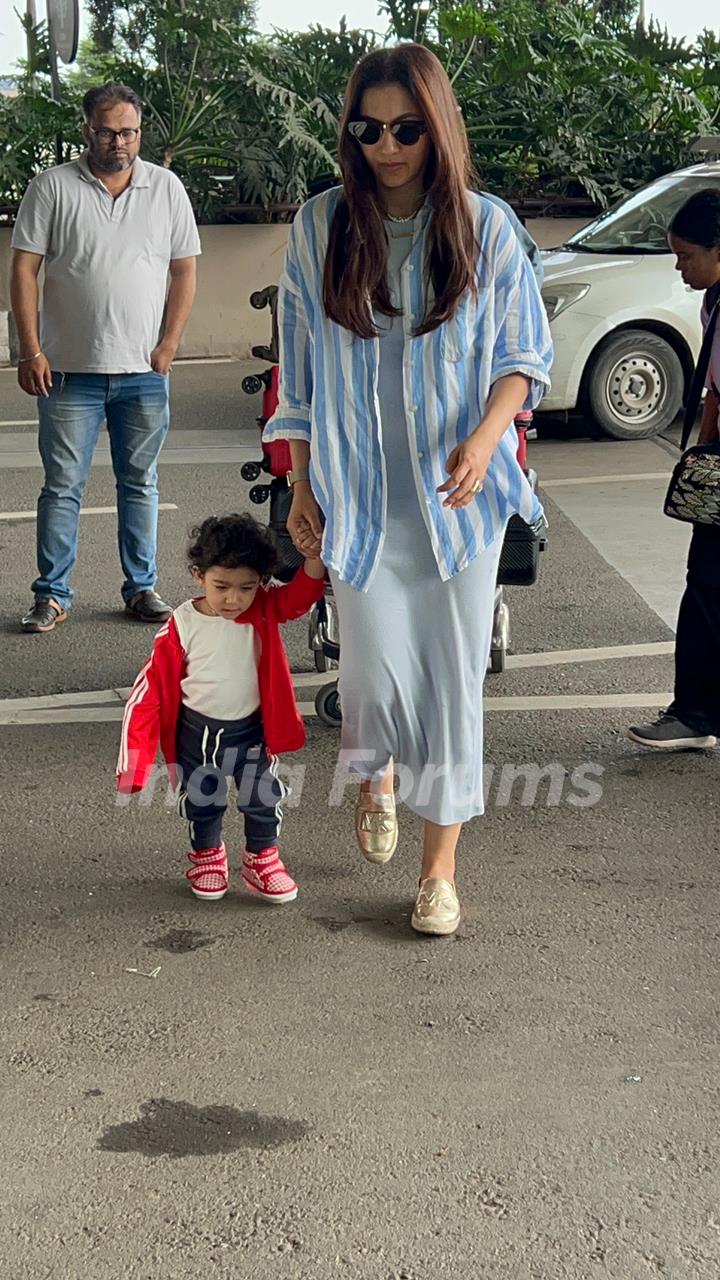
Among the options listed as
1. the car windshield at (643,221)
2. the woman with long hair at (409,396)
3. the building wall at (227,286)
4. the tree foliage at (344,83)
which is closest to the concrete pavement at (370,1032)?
the woman with long hair at (409,396)

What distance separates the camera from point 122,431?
21.6 feet

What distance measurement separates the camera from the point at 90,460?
21.5ft

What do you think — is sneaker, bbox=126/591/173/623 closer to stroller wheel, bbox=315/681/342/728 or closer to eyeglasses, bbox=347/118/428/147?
stroller wheel, bbox=315/681/342/728

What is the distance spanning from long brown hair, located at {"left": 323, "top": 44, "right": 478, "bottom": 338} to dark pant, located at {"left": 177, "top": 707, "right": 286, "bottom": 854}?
1.09m

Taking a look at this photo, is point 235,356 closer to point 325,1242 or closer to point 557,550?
point 557,550

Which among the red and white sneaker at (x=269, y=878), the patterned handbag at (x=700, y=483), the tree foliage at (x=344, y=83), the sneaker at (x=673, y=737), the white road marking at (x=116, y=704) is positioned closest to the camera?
the red and white sneaker at (x=269, y=878)

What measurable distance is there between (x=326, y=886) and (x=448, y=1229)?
152cm

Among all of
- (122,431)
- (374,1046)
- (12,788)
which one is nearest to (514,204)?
(122,431)

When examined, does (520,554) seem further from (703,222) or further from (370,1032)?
(370,1032)

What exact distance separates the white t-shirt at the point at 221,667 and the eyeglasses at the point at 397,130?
4.03 feet

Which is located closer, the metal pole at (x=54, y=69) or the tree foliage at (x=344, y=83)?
the metal pole at (x=54, y=69)

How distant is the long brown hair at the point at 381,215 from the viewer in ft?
11.3

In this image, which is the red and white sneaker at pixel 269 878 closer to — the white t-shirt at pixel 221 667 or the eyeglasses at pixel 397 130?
the white t-shirt at pixel 221 667

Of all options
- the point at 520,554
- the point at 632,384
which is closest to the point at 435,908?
the point at 520,554
